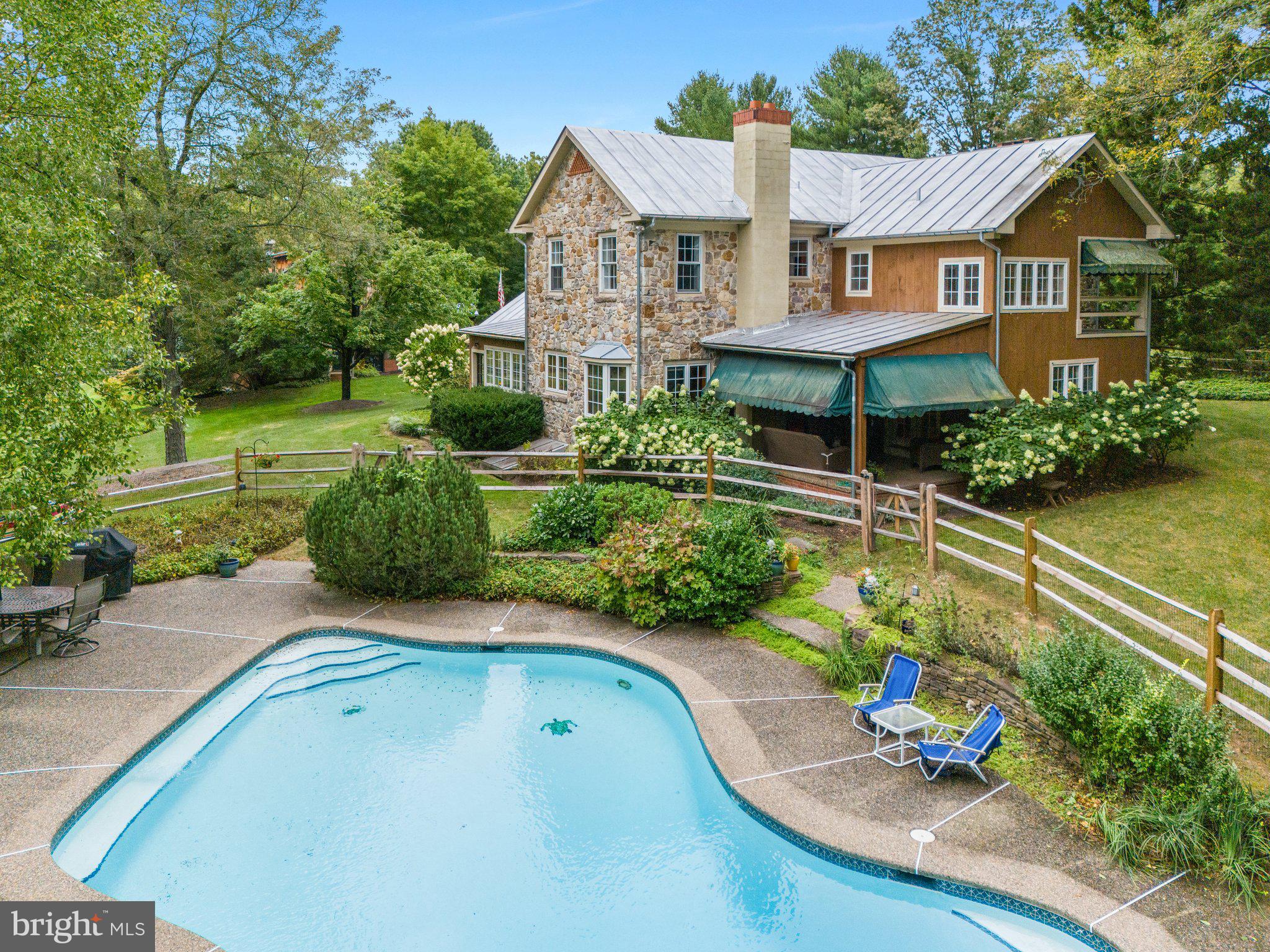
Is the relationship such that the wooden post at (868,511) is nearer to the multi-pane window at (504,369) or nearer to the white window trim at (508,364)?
the white window trim at (508,364)

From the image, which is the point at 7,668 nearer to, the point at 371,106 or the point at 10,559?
the point at 10,559

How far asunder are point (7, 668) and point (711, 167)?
58.1 ft

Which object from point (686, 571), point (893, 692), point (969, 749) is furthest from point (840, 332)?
point (969, 749)

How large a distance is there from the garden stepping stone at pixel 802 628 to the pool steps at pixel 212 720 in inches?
197

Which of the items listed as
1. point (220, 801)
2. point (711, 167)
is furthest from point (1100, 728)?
point (711, 167)

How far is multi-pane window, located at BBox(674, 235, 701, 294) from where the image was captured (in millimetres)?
21812

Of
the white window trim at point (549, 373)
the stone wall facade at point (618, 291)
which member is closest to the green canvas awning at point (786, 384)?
the stone wall facade at point (618, 291)

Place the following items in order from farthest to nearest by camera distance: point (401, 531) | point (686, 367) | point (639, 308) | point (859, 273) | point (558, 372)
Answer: point (558, 372)
point (859, 273)
point (686, 367)
point (639, 308)
point (401, 531)

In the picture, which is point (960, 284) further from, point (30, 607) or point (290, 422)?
point (290, 422)

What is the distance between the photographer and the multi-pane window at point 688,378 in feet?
72.8

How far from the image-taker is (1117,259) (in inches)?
827

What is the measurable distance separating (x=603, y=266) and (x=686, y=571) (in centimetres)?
1096

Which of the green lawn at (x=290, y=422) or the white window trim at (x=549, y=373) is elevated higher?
the white window trim at (x=549, y=373)

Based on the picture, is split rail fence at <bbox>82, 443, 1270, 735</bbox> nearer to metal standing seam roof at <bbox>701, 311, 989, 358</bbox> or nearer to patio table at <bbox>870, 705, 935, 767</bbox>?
patio table at <bbox>870, 705, 935, 767</bbox>
